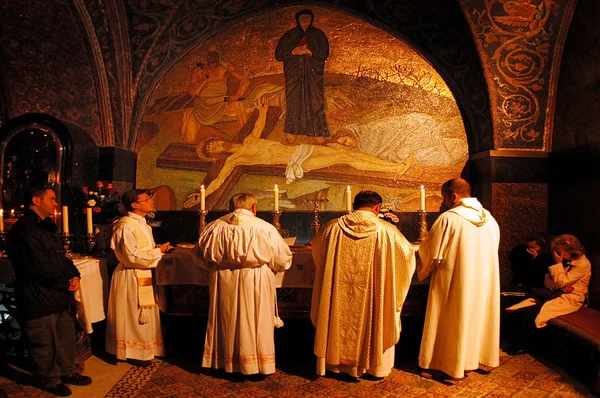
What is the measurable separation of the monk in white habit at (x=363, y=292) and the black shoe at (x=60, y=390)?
6.97 feet

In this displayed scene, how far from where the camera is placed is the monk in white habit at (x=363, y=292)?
4207 millimetres

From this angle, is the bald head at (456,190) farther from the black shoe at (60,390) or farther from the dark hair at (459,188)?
the black shoe at (60,390)

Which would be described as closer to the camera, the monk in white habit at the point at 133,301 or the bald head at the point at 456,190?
the bald head at the point at 456,190

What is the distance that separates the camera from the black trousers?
3.97 meters

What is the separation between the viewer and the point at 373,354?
423 cm

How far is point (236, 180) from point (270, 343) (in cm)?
276

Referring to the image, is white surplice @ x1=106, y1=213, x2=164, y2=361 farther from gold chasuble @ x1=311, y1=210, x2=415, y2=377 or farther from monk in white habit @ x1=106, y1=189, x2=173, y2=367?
gold chasuble @ x1=311, y1=210, x2=415, y2=377

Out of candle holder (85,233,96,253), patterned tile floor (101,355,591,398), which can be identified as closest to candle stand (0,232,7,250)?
candle holder (85,233,96,253)

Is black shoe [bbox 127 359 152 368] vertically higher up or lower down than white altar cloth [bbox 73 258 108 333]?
lower down

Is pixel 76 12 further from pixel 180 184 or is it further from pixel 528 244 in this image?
pixel 528 244

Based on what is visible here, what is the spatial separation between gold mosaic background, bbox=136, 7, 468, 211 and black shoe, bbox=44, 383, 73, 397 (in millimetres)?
3020

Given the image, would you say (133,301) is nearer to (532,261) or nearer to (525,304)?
(525,304)

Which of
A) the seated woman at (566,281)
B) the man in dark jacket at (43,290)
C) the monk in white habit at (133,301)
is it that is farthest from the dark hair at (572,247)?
the man in dark jacket at (43,290)

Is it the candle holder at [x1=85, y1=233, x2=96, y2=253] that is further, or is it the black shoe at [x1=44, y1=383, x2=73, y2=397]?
the candle holder at [x1=85, y1=233, x2=96, y2=253]
